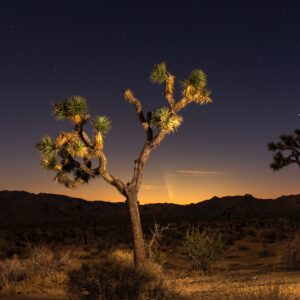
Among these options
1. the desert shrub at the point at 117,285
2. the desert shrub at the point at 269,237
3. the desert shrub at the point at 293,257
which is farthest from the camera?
the desert shrub at the point at 269,237

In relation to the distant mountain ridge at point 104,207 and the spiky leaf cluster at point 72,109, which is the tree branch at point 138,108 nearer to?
the spiky leaf cluster at point 72,109

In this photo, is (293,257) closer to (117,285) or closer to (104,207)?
(117,285)

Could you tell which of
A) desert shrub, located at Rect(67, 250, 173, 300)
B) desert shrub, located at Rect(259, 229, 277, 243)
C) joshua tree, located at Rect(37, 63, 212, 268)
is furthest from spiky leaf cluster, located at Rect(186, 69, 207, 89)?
desert shrub, located at Rect(259, 229, 277, 243)

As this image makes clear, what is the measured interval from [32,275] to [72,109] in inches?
181

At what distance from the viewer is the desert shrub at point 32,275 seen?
11913 millimetres

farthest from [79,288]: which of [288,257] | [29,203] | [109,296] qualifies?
[29,203]

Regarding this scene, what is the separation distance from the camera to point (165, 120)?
45.4 feet

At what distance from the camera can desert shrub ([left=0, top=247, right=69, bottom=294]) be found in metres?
11.9

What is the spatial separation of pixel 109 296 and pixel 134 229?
523 cm

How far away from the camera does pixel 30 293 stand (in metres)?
11.5

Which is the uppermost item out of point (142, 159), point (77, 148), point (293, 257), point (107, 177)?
point (77, 148)

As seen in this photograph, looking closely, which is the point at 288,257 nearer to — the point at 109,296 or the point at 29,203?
the point at 109,296

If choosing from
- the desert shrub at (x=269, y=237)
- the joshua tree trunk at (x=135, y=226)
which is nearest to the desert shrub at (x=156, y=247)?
the joshua tree trunk at (x=135, y=226)

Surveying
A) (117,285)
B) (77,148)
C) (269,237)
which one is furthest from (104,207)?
(117,285)
